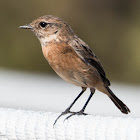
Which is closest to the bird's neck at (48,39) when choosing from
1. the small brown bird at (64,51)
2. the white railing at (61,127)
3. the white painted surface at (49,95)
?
the small brown bird at (64,51)

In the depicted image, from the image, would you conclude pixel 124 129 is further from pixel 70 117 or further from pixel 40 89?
pixel 40 89

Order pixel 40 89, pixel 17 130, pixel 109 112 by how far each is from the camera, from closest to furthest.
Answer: pixel 17 130 < pixel 109 112 < pixel 40 89

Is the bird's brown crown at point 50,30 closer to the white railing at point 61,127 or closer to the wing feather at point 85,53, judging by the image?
the wing feather at point 85,53

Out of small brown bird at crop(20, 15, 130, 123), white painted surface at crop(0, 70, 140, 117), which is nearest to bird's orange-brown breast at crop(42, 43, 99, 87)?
small brown bird at crop(20, 15, 130, 123)

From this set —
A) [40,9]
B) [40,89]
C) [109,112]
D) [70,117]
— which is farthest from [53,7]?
[70,117]

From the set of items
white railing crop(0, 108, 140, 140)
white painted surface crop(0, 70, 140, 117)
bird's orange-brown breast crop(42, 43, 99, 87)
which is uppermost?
white railing crop(0, 108, 140, 140)

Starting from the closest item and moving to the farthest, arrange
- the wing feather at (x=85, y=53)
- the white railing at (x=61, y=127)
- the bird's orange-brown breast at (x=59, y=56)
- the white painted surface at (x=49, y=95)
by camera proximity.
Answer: the white railing at (x=61, y=127)
the bird's orange-brown breast at (x=59, y=56)
the wing feather at (x=85, y=53)
the white painted surface at (x=49, y=95)

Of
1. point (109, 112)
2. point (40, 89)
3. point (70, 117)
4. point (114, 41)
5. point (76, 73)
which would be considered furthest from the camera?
point (114, 41)

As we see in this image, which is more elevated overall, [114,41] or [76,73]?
[76,73]

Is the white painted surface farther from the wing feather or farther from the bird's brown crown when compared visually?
the bird's brown crown
